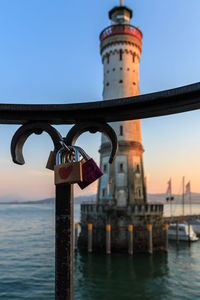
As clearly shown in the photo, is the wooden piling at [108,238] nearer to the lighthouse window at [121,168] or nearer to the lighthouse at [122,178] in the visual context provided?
the lighthouse at [122,178]

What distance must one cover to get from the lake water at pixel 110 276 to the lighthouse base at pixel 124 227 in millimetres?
2221

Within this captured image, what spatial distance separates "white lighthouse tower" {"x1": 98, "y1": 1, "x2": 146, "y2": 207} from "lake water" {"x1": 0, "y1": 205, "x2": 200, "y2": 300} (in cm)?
1109

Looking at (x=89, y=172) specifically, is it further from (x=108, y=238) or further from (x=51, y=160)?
(x=108, y=238)

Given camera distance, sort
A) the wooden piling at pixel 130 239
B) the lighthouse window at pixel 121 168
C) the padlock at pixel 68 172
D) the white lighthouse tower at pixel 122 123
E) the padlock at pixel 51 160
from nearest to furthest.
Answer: the padlock at pixel 68 172 < the padlock at pixel 51 160 < the wooden piling at pixel 130 239 < the white lighthouse tower at pixel 122 123 < the lighthouse window at pixel 121 168

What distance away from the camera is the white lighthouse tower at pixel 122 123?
44.1 metres

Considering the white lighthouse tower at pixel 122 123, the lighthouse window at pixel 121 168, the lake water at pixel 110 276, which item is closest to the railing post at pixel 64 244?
the lake water at pixel 110 276

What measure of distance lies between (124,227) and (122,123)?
53.0ft

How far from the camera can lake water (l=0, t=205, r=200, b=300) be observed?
21656 millimetres

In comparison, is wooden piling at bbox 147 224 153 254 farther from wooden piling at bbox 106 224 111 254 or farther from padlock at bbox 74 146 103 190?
padlock at bbox 74 146 103 190

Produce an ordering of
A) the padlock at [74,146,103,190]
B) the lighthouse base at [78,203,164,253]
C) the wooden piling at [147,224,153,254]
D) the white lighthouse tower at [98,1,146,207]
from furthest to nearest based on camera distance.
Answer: the white lighthouse tower at [98,1,146,207], the lighthouse base at [78,203,164,253], the wooden piling at [147,224,153,254], the padlock at [74,146,103,190]

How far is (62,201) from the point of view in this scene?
4.99m

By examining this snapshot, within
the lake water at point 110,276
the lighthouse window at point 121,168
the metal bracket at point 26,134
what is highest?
the lighthouse window at point 121,168

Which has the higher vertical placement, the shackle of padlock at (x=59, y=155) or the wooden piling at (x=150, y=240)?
the shackle of padlock at (x=59, y=155)

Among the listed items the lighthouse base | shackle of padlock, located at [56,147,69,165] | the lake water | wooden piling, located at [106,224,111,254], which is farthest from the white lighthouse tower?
shackle of padlock, located at [56,147,69,165]
